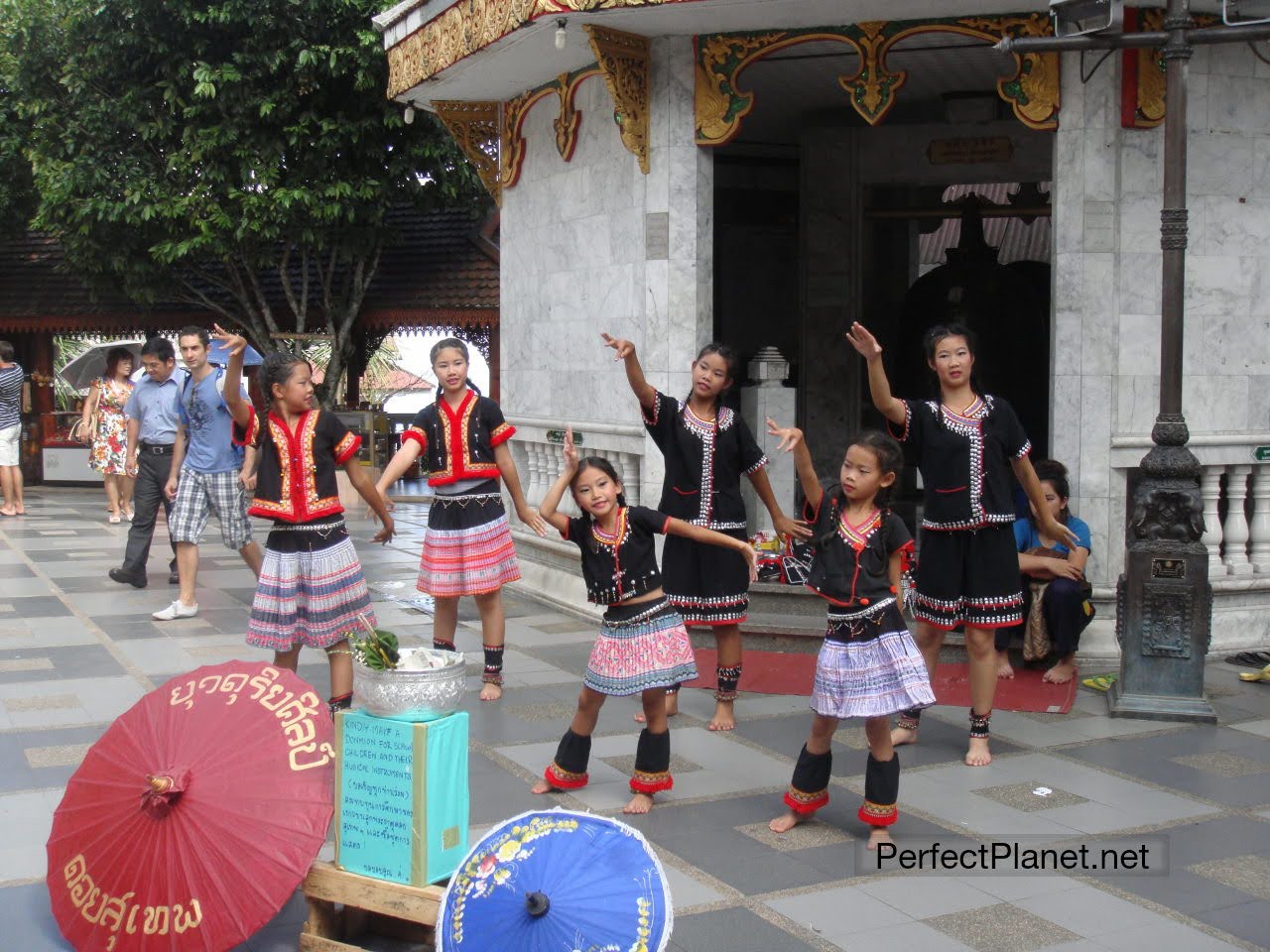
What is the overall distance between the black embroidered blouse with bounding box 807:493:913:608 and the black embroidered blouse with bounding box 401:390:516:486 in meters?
2.33

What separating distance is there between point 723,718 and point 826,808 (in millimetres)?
1248

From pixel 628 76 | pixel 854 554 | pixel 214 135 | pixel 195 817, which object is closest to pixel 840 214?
pixel 628 76

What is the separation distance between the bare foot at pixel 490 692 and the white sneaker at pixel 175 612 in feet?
9.81

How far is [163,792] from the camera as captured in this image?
3918mm

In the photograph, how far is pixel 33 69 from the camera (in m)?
18.0

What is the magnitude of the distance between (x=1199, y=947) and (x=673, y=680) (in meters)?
2.01

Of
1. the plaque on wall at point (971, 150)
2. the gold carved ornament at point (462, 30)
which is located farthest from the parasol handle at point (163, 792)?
the plaque on wall at point (971, 150)

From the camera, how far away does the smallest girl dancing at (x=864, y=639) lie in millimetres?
4965

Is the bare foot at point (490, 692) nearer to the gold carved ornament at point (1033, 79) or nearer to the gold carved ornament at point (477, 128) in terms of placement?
the gold carved ornament at point (1033, 79)

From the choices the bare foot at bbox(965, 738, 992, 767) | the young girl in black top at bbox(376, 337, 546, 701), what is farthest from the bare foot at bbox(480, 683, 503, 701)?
the bare foot at bbox(965, 738, 992, 767)

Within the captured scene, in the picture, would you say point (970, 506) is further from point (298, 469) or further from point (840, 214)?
point (840, 214)

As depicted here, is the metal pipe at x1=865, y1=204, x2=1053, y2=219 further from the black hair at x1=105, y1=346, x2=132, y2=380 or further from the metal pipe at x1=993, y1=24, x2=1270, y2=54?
the black hair at x1=105, y1=346, x2=132, y2=380

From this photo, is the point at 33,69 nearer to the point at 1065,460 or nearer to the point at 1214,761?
the point at 1065,460

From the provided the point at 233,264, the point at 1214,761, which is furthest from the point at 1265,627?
the point at 233,264
